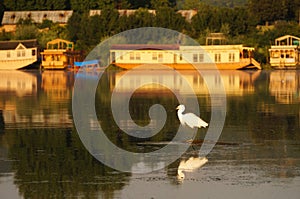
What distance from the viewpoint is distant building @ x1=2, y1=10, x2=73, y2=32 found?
285 ft

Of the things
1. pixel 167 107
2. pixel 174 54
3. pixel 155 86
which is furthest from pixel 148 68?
pixel 167 107

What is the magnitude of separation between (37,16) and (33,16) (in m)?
0.42

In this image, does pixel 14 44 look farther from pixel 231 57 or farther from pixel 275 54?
pixel 275 54

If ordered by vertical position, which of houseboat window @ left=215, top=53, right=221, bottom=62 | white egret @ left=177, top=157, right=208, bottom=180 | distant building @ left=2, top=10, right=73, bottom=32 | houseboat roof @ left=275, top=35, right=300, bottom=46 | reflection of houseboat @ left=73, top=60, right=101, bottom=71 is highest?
distant building @ left=2, top=10, right=73, bottom=32

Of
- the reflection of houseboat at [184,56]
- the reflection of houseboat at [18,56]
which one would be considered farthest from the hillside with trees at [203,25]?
the reflection of houseboat at [18,56]

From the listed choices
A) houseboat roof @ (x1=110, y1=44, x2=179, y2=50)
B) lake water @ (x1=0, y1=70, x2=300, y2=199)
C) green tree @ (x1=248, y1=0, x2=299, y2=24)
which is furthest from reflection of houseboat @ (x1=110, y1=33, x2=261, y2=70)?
lake water @ (x1=0, y1=70, x2=300, y2=199)

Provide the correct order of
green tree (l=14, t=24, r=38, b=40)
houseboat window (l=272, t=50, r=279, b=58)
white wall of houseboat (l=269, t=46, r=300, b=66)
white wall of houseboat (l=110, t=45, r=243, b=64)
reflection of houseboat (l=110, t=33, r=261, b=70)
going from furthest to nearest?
green tree (l=14, t=24, r=38, b=40)
houseboat window (l=272, t=50, r=279, b=58)
white wall of houseboat (l=110, t=45, r=243, b=64)
white wall of houseboat (l=269, t=46, r=300, b=66)
reflection of houseboat (l=110, t=33, r=261, b=70)

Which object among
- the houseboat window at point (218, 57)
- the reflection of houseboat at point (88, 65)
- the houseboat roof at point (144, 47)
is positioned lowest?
the reflection of houseboat at point (88, 65)

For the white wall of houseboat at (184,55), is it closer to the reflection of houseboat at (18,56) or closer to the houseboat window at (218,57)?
the houseboat window at (218,57)

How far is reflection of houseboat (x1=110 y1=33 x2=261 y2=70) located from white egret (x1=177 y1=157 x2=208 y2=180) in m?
48.0

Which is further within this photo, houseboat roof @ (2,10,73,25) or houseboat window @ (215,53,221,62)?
houseboat roof @ (2,10,73,25)

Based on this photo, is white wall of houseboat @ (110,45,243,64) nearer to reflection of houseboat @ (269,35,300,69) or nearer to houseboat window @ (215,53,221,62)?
houseboat window @ (215,53,221,62)

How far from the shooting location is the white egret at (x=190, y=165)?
11258mm

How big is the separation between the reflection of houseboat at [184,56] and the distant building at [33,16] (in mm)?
24599
